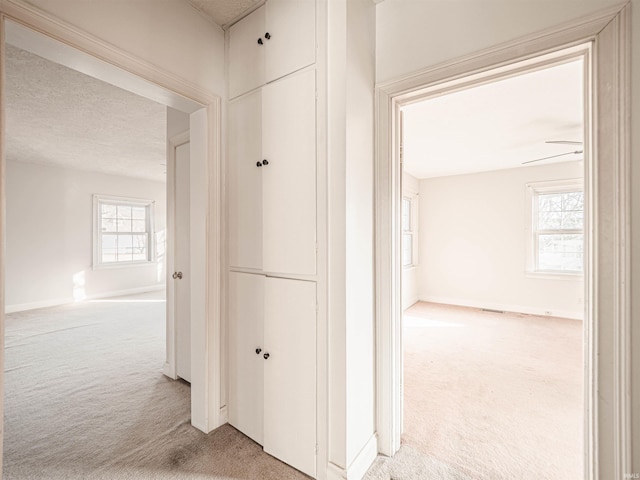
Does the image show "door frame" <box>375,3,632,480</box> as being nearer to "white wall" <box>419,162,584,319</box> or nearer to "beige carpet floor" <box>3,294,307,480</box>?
"beige carpet floor" <box>3,294,307,480</box>

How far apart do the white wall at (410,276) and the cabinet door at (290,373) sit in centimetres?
443

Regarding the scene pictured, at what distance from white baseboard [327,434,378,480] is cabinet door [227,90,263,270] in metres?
1.13

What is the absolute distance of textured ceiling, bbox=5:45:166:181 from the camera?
2.60 metres

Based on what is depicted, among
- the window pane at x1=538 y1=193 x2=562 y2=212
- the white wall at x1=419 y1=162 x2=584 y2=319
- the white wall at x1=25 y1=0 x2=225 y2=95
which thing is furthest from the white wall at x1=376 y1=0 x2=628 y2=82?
the window pane at x1=538 y1=193 x2=562 y2=212

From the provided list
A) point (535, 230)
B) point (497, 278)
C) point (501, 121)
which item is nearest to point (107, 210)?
point (501, 121)

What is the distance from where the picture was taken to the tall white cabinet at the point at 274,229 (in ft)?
5.27

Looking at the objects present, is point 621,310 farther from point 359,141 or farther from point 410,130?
point 410,130

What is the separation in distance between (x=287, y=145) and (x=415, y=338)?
127 inches

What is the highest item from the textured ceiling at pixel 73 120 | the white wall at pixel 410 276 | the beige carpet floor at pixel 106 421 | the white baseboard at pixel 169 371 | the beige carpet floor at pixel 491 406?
the textured ceiling at pixel 73 120

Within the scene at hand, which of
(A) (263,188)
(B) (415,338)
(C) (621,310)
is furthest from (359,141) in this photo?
(B) (415,338)

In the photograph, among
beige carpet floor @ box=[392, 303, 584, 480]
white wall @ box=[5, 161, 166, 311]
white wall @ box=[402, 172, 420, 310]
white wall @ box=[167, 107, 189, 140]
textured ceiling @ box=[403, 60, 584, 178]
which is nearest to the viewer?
beige carpet floor @ box=[392, 303, 584, 480]

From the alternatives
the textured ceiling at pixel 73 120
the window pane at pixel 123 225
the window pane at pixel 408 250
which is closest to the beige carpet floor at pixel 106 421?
the textured ceiling at pixel 73 120

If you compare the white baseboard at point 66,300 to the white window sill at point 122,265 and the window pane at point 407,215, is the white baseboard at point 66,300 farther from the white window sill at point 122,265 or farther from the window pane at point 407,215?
the window pane at point 407,215

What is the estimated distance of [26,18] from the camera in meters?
1.19
